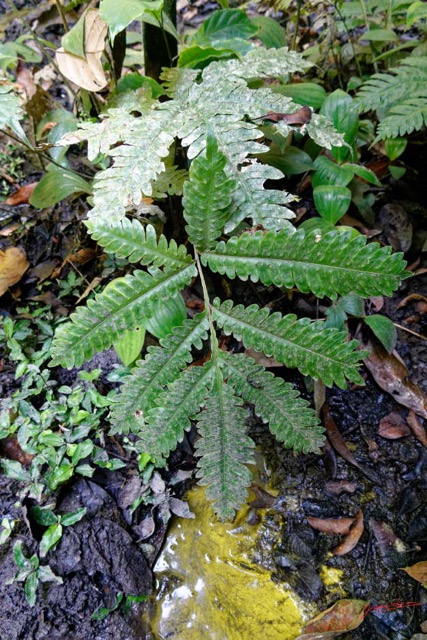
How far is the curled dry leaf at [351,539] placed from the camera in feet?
5.41

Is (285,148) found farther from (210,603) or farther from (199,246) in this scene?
(210,603)

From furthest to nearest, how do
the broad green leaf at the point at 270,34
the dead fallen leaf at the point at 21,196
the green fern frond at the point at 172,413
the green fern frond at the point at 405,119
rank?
1. the dead fallen leaf at the point at 21,196
2. the broad green leaf at the point at 270,34
3. the green fern frond at the point at 405,119
4. the green fern frond at the point at 172,413

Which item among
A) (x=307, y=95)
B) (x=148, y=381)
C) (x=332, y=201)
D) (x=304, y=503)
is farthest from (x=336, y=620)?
(x=307, y=95)

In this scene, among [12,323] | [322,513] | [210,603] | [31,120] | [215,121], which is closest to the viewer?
[215,121]

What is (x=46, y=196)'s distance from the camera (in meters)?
1.94

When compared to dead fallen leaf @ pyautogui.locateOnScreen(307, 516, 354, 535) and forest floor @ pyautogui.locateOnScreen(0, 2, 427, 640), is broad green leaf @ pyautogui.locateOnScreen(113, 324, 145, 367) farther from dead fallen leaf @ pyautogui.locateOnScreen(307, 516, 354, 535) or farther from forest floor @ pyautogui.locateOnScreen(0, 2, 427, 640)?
dead fallen leaf @ pyautogui.locateOnScreen(307, 516, 354, 535)

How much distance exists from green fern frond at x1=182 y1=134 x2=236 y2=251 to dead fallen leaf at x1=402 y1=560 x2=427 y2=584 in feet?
4.38

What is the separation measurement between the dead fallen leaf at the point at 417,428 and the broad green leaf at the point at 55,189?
1690 mm

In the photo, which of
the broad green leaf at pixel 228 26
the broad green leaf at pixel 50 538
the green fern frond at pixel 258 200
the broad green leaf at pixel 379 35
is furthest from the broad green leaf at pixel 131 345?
the broad green leaf at pixel 379 35

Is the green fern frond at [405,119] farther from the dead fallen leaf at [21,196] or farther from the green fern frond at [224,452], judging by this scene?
the dead fallen leaf at [21,196]

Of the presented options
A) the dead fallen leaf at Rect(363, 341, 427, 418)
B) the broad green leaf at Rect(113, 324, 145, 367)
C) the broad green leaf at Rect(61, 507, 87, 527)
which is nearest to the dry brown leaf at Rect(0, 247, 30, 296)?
the broad green leaf at Rect(113, 324, 145, 367)

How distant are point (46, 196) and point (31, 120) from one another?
0.70 meters

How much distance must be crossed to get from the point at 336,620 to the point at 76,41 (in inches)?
93.2

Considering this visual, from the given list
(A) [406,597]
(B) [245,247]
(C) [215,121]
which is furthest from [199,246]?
(A) [406,597]
